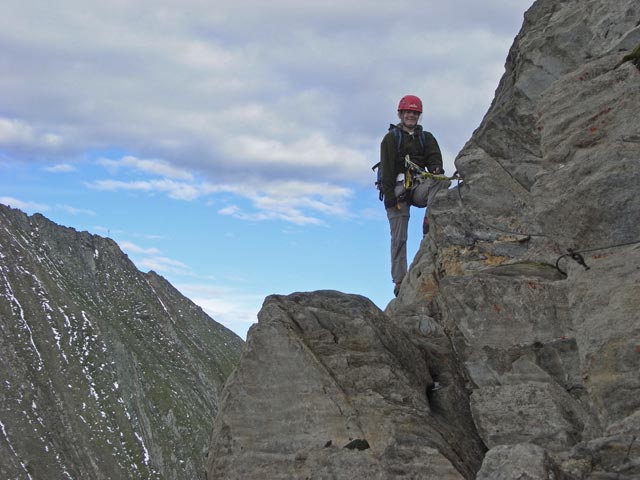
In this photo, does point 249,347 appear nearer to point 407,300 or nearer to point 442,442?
point 442,442

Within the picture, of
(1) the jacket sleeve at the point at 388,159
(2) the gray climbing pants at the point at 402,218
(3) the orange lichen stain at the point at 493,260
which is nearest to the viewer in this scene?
(3) the orange lichen stain at the point at 493,260

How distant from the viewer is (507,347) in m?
14.4

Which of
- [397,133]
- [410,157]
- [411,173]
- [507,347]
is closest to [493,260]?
[507,347]

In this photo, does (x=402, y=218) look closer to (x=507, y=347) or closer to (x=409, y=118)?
(x=409, y=118)

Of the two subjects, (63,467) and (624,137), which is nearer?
(624,137)

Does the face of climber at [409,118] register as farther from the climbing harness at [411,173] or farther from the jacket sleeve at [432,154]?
the climbing harness at [411,173]

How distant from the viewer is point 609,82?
12.9 m

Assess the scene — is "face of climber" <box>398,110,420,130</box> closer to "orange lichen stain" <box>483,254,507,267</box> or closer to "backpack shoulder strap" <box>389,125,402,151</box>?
"backpack shoulder strap" <box>389,125,402,151</box>

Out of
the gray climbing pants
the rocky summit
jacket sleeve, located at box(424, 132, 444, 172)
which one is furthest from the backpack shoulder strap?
the rocky summit

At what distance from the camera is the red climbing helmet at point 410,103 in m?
20.8

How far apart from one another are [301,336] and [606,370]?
5441 millimetres

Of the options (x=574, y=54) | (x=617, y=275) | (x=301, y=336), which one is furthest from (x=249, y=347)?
(x=574, y=54)

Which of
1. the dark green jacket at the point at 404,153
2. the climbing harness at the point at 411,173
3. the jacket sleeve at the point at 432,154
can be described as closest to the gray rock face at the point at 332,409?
the climbing harness at the point at 411,173

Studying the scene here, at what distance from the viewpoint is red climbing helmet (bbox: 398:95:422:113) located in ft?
68.2
